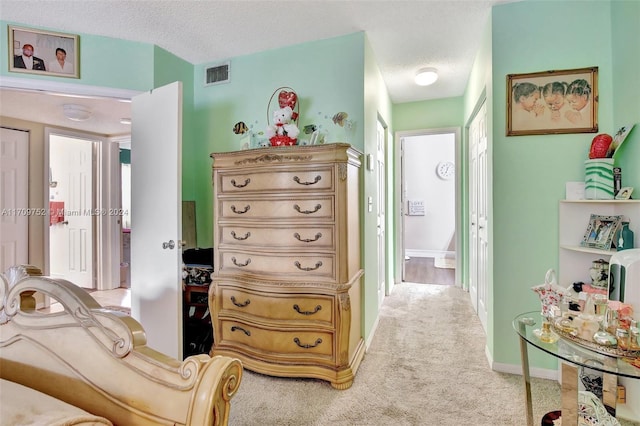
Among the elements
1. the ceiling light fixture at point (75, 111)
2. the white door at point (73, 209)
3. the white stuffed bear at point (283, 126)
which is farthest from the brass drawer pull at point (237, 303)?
the white door at point (73, 209)

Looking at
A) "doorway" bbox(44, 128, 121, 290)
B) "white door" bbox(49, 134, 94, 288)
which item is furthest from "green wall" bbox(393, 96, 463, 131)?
"white door" bbox(49, 134, 94, 288)

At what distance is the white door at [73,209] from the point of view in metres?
4.53

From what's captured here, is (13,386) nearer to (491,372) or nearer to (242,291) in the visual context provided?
(242,291)

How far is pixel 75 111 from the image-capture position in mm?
3363

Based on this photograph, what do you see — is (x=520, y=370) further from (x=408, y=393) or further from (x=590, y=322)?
(x=590, y=322)

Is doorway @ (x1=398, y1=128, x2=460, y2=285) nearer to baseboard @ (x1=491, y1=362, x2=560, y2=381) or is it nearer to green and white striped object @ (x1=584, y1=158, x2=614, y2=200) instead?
baseboard @ (x1=491, y1=362, x2=560, y2=381)

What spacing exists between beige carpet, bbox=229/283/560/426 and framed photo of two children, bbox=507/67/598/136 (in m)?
1.72

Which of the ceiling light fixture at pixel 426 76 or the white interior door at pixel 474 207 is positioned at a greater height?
the ceiling light fixture at pixel 426 76

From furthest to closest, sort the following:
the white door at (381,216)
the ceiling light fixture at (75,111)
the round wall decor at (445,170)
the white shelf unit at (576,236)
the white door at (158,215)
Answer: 1. the round wall decor at (445,170)
2. the white door at (381,216)
3. the ceiling light fixture at (75,111)
4. the white door at (158,215)
5. the white shelf unit at (576,236)

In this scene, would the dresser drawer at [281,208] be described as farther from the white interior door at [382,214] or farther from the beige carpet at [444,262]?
the beige carpet at [444,262]

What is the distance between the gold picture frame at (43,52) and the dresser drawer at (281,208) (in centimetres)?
170

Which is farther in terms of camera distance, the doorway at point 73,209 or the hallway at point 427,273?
the hallway at point 427,273

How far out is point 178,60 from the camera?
2932 millimetres

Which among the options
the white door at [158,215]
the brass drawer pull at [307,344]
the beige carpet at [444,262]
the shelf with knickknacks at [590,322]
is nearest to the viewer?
the shelf with knickknacks at [590,322]
